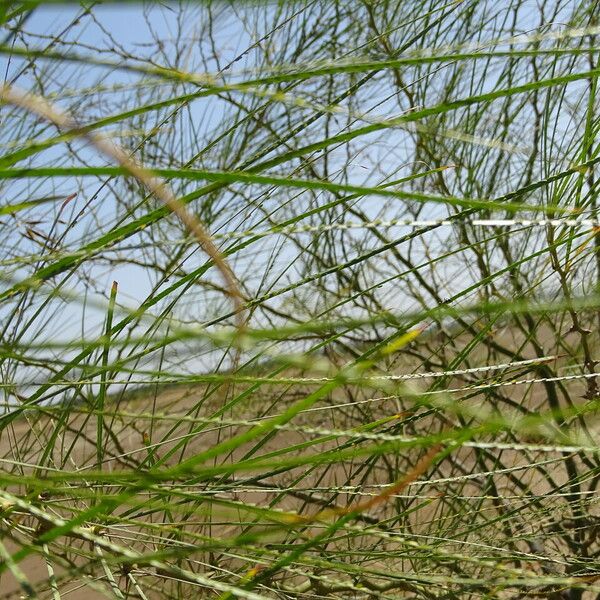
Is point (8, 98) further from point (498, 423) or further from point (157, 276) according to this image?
point (157, 276)

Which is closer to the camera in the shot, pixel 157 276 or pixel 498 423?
pixel 498 423

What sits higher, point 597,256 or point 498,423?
point 597,256

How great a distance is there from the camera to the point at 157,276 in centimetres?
134

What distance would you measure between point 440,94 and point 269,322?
487 mm

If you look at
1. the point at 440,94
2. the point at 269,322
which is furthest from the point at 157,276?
the point at 440,94

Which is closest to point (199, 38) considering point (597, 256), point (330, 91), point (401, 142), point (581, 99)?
point (330, 91)

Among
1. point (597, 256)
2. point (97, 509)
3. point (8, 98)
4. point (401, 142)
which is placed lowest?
point (97, 509)

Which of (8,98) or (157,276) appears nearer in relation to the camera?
(8,98)

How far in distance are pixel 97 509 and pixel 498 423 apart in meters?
0.13

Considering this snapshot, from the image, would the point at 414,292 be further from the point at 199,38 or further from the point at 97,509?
the point at 97,509

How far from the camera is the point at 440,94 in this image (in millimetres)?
1196

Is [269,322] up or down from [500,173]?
down

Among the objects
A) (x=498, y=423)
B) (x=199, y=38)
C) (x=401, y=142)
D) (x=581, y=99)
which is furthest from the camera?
(x=199, y=38)

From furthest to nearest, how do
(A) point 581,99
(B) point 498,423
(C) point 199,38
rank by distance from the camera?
1. (C) point 199,38
2. (A) point 581,99
3. (B) point 498,423
